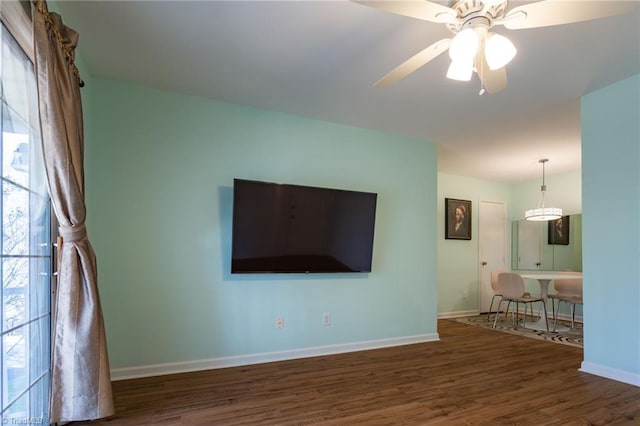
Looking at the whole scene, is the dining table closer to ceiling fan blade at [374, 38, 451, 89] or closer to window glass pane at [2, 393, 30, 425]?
ceiling fan blade at [374, 38, 451, 89]

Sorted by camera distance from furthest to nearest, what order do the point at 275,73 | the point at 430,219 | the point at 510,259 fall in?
the point at 510,259, the point at 430,219, the point at 275,73

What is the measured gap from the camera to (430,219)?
4.46 meters

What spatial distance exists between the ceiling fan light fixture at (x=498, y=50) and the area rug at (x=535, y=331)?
394cm

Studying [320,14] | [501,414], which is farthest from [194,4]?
[501,414]

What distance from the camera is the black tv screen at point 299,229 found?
3.27 metres

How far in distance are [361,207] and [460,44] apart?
2.31 metres

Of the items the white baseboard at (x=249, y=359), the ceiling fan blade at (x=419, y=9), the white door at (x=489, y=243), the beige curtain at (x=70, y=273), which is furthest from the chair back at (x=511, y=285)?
the beige curtain at (x=70, y=273)

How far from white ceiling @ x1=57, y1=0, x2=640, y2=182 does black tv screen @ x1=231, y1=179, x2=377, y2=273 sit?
2.79 feet

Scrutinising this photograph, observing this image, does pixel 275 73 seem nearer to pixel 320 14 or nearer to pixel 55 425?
pixel 320 14

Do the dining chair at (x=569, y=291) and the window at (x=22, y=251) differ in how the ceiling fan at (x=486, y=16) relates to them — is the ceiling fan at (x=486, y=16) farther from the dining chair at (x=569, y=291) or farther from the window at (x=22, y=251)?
the dining chair at (x=569, y=291)

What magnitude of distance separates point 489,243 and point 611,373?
12.5 feet

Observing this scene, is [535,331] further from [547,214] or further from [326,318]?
[326,318]

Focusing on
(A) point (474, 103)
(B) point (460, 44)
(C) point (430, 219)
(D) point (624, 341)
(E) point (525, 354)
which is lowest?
(E) point (525, 354)

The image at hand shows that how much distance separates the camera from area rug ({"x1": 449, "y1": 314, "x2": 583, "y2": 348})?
445 cm
